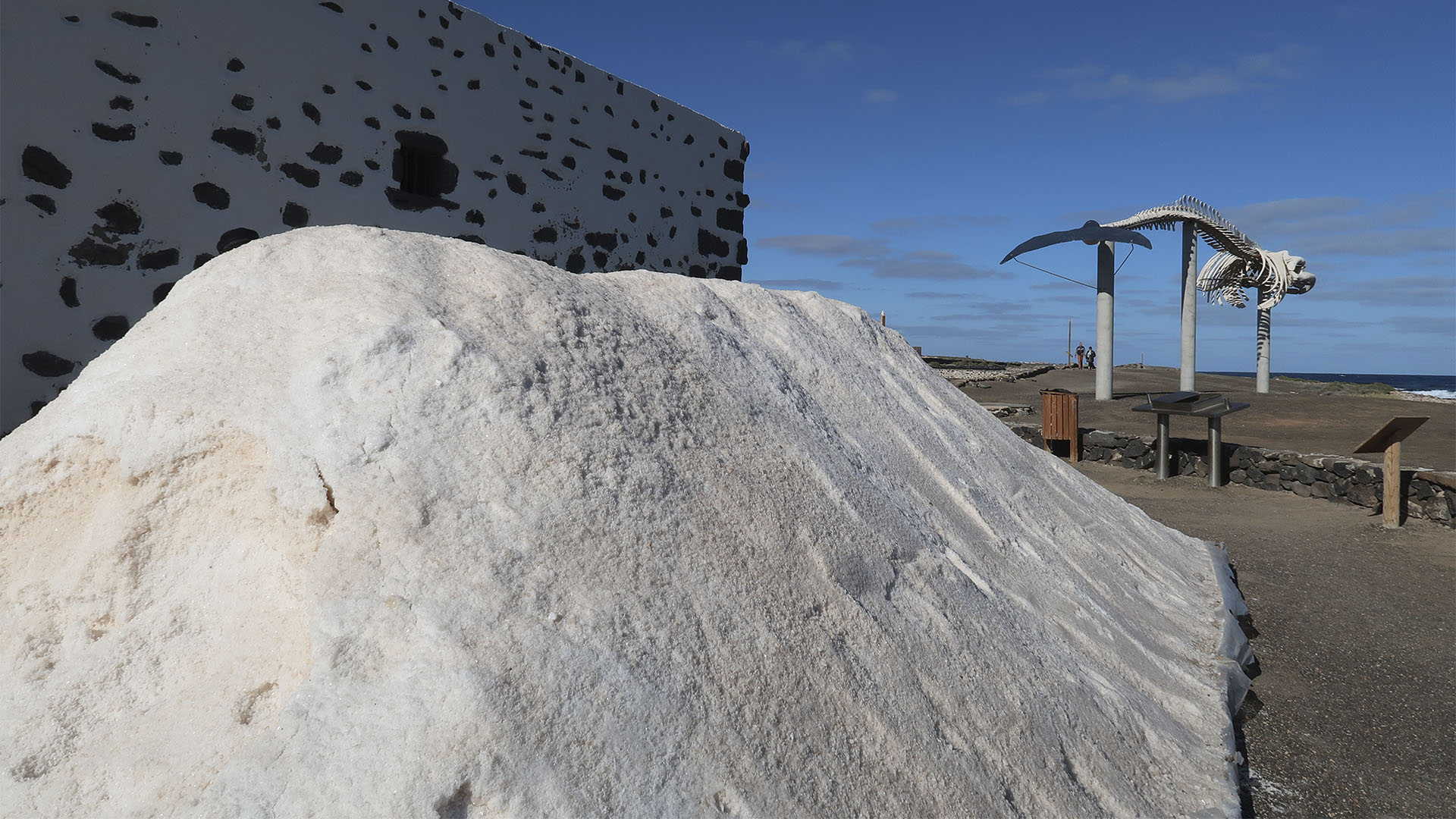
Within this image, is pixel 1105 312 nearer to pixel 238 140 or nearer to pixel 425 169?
pixel 425 169

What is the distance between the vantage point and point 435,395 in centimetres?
195

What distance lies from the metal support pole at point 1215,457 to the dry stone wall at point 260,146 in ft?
19.9

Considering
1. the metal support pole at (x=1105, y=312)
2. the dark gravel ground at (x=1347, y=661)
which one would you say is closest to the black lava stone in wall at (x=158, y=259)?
the dark gravel ground at (x=1347, y=661)

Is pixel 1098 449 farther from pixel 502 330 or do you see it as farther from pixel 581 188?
pixel 502 330

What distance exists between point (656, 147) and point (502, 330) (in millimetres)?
5720

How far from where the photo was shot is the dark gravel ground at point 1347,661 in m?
2.83

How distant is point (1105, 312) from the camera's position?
627 inches

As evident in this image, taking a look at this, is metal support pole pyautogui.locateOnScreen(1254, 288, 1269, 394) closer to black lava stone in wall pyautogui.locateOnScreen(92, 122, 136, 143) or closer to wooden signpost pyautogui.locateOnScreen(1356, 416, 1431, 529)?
wooden signpost pyautogui.locateOnScreen(1356, 416, 1431, 529)

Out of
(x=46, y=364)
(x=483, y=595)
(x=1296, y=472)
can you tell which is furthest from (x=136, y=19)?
A: (x=1296, y=472)

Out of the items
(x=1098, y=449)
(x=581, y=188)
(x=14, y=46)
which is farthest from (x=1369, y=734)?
(x=1098, y=449)

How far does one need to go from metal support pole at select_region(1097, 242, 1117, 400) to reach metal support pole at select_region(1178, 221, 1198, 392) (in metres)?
1.89

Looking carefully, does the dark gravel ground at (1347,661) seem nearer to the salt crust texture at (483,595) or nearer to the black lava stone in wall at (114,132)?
the salt crust texture at (483,595)

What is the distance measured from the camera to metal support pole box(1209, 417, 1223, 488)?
847 cm

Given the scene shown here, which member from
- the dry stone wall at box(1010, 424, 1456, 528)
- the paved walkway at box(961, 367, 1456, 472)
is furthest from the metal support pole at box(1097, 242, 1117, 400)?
the dry stone wall at box(1010, 424, 1456, 528)
